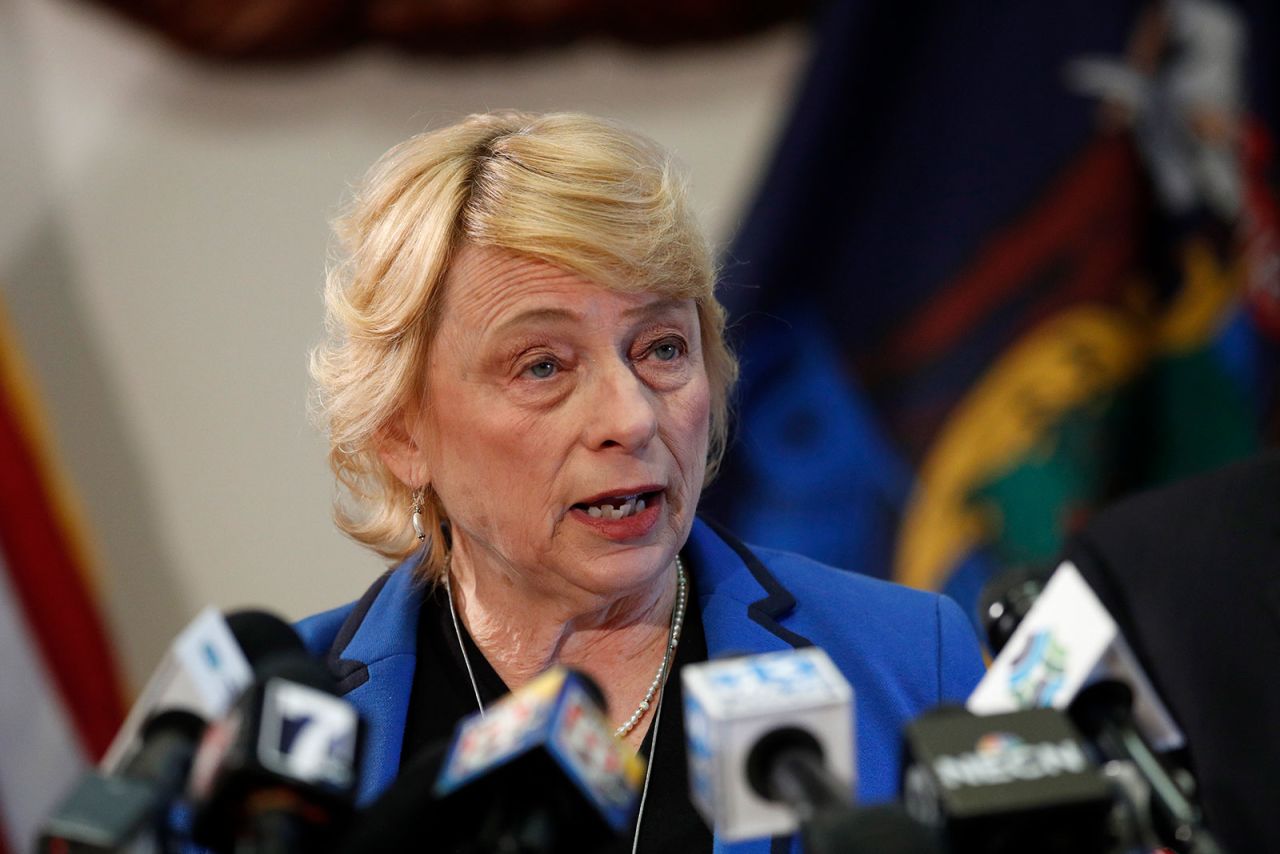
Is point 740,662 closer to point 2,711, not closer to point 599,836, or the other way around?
point 599,836

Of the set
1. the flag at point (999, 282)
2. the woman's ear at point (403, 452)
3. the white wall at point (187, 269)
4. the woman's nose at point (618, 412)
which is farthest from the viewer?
the flag at point (999, 282)

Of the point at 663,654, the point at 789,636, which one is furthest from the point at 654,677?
the point at 789,636

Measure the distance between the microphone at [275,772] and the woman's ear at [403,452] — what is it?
830 mm

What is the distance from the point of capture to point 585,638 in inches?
70.2

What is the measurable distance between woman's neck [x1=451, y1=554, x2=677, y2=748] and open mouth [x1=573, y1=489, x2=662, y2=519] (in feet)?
0.47

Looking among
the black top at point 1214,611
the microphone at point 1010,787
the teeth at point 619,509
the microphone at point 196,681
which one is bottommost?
the black top at point 1214,611

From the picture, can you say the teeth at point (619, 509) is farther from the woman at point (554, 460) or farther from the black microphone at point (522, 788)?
the black microphone at point (522, 788)

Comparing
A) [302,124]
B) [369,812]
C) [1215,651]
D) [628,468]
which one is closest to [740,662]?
[369,812]

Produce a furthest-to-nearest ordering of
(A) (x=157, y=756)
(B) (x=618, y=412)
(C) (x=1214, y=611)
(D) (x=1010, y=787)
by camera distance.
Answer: (C) (x=1214, y=611) < (B) (x=618, y=412) < (A) (x=157, y=756) < (D) (x=1010, y=787)

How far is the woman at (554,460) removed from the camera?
163 centimetres

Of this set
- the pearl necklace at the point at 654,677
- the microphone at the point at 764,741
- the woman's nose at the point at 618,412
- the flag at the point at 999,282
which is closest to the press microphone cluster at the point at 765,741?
the microphone at the point at 764,741

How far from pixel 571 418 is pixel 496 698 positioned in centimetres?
39

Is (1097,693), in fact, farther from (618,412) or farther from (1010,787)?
(618,412)

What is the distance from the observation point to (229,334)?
337cm
